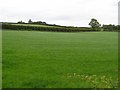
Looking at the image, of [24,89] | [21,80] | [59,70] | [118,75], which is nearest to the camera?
[24,89]

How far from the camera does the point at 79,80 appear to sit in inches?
630

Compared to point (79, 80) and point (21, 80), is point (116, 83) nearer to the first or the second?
point (79, 80)

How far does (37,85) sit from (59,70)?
185 inches

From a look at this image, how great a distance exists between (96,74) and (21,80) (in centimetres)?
413

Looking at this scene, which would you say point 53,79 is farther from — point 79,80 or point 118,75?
point 118,75

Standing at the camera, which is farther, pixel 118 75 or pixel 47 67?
pixel 47 67

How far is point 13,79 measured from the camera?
16.0 m

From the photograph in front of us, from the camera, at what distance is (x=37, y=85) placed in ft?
Result: 48.1

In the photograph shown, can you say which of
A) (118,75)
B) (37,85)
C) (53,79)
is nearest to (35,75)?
(53,79)

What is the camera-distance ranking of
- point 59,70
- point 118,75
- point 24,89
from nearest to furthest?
point 24,89, point 118,75, point 59,70

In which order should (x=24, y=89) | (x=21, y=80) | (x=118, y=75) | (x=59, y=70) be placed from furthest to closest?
(x=59, y=70)
(x=118, y=75)
(x=21, y=80)
(x=24, y=89)

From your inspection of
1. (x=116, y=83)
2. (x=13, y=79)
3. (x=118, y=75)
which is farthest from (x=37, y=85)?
(x=118, y=75)

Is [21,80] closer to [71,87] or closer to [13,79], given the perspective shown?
[13,79]

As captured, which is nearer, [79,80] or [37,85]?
[37,85]
